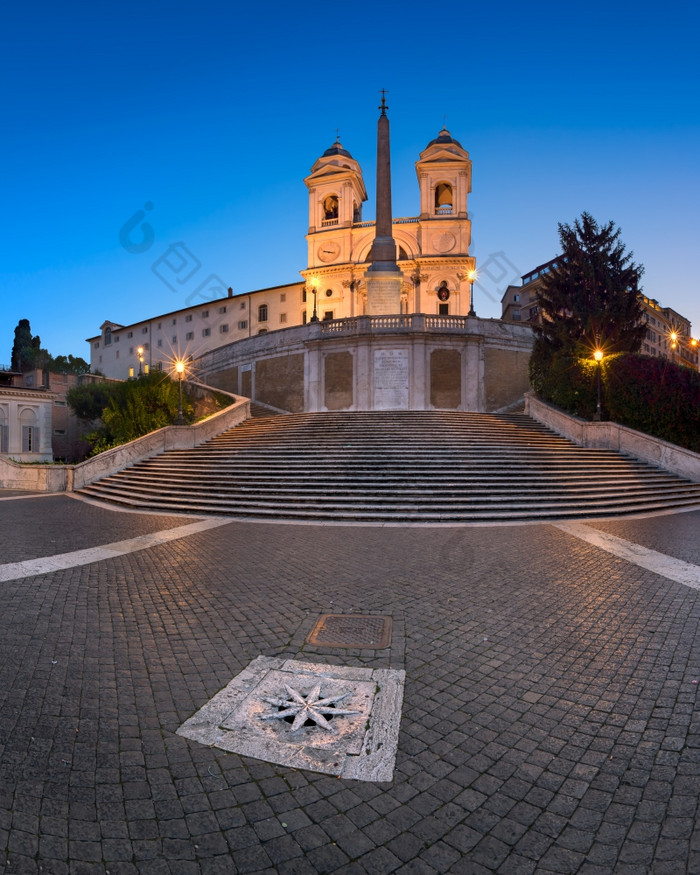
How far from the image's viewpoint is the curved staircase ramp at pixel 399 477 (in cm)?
1215

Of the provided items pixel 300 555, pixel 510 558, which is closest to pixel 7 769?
pixel 300 555

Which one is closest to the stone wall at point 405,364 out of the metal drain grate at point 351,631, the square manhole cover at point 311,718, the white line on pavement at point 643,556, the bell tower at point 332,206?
the white line on pavement at point 643,556

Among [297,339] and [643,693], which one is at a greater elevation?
[297,339]

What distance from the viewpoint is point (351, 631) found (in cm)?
452

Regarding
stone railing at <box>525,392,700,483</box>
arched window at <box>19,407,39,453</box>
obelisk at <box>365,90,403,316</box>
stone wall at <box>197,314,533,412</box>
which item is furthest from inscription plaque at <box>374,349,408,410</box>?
arched window at <box>19,407,39,453</box>

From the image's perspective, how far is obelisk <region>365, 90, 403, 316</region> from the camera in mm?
33094

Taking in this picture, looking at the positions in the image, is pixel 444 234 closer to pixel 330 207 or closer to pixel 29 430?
pixel 330 207

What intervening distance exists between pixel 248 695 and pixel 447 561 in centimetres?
449

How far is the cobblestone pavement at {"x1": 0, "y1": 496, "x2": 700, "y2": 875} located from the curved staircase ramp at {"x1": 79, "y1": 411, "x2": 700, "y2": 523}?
567cm

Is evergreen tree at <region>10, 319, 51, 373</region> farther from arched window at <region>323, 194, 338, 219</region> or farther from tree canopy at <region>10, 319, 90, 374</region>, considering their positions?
arched window at <region>323, 194, 338, 219</region>

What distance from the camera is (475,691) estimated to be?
346cm

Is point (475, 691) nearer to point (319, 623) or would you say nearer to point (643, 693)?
point (643, 693)

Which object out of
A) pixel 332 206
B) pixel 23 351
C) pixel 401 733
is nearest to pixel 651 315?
pixel 332 206

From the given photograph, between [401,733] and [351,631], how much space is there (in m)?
1.58
